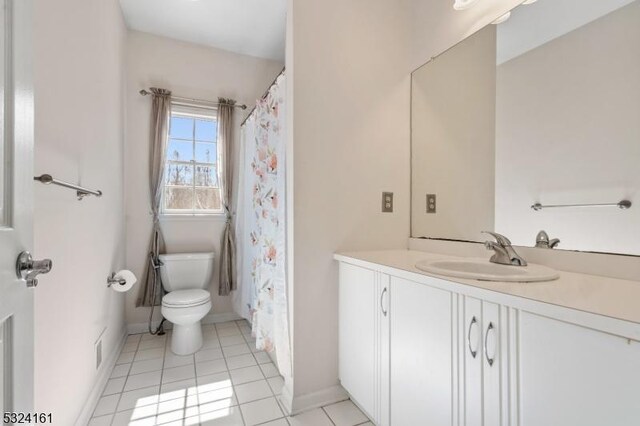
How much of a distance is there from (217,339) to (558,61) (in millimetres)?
2808

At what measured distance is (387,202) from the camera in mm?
1786

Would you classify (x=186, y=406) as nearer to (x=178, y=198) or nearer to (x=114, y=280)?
(x=114, y=280)

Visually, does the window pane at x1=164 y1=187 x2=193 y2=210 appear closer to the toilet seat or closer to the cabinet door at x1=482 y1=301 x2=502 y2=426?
the toilet seat

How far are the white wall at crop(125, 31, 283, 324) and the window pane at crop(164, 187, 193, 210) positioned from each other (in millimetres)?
158

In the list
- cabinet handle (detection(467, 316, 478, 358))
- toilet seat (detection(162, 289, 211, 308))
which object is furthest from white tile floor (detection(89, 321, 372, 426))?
cabinet handle (detection(467, 316, 478, 358))

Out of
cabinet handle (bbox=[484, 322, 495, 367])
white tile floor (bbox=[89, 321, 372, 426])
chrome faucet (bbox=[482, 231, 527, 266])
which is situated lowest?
white tile floor (bbox=[89, 321, 372, 426])

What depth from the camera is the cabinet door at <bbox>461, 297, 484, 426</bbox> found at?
870 millimetres

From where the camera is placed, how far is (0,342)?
557mm

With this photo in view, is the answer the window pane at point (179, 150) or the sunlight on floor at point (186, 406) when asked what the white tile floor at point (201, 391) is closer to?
the sunlight on floor at point (186, 406)

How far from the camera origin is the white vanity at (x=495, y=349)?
623 millimetres

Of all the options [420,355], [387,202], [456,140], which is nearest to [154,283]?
[387,202]

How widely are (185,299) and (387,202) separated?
1632 millimetres

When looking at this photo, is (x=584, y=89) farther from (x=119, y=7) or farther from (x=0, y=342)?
(x=119, y=7)

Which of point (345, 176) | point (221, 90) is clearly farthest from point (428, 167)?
point (221, 90)
